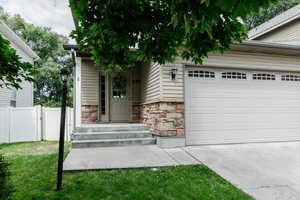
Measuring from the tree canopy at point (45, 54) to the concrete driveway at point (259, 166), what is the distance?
17627mm

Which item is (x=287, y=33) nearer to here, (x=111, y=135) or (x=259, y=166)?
(x=259, y=166)

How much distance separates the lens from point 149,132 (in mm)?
6145

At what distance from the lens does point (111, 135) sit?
19.4 ft

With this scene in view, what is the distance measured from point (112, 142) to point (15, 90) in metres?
8.39

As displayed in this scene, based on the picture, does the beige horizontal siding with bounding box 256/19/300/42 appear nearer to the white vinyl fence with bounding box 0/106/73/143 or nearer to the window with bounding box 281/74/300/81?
the window with bounding box 281/74/300/81

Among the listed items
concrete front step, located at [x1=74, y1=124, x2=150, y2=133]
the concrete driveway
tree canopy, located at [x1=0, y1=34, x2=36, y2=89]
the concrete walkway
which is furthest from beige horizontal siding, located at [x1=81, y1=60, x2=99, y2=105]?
tree canopy, located at [x1=0, y1=34, x2=36, y2=89]

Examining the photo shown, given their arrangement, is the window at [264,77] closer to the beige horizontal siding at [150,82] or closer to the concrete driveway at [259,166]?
the concrete driveway at [259,166]

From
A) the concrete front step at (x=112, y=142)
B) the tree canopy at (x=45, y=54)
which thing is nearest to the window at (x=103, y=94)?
the concrete front step at (x=112, y=142)

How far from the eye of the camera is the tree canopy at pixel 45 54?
62.0ft

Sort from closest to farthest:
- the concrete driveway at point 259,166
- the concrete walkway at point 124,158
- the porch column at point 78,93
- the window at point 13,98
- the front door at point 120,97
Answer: the concrete driveway at point 259,166 < the concrete walkway at point 124,158 < the porch column at point 78,93 < the front door at point 120,97 < the window at point 13,98

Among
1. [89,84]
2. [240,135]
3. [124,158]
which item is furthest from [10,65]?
[240,135]

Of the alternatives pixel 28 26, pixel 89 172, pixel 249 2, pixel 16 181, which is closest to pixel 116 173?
pixel 89 172

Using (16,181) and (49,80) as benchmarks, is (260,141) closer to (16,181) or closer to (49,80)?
(16,181)

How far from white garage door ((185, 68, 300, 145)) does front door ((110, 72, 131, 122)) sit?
2.82 metres
